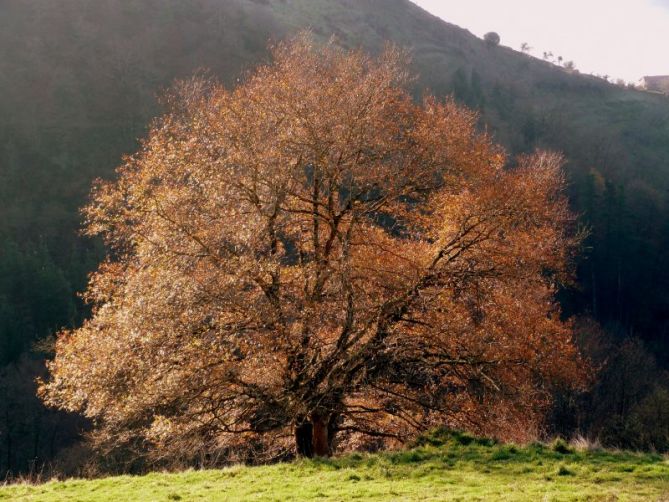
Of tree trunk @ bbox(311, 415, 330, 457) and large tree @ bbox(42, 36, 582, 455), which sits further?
tree trunk @ bbox(311, 415, 330, 457)

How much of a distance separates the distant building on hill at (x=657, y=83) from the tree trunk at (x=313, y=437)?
155 metres

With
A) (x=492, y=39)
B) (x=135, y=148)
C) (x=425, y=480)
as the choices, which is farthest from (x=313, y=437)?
(x=492, y=39)

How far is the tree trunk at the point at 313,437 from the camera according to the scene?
15.3 m

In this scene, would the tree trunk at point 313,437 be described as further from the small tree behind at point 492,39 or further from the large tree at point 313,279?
the small tree behind at point 492,39

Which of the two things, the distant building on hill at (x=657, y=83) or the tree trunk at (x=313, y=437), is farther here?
the distant building on hill at (x=657, y=83)

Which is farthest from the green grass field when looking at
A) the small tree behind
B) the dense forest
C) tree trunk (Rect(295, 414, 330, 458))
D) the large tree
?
the small tree behind

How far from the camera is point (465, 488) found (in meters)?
9.29

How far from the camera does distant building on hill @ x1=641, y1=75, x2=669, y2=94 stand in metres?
156

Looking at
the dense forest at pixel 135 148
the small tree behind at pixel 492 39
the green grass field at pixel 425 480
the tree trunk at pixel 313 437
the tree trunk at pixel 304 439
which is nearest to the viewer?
the green grass field at pixel 425 480

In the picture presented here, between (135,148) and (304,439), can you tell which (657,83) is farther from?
(304,439)

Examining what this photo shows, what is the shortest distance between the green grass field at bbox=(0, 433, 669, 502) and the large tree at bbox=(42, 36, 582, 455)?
2285mm

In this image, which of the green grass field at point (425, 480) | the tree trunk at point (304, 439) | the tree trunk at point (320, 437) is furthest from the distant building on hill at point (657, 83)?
the green grass field at point (425, 480)

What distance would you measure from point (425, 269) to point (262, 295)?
11.2 ft

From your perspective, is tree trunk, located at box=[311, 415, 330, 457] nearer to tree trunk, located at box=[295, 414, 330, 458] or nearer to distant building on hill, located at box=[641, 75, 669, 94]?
tree trunk, located at box=[295, 414, 330, 458]
